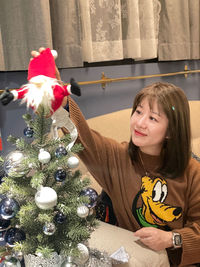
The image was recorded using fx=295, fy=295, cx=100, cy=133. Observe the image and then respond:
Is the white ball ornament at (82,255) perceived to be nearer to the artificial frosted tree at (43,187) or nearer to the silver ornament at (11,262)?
the artificial frosted tree at (43,187)

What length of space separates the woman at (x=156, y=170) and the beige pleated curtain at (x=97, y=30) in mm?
556

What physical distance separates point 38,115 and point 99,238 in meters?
0.45

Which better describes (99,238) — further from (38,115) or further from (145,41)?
(145,41)

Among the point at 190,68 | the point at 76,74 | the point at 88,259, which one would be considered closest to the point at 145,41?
the point at 76,74

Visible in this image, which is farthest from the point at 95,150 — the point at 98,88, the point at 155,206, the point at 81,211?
the point at 98,88

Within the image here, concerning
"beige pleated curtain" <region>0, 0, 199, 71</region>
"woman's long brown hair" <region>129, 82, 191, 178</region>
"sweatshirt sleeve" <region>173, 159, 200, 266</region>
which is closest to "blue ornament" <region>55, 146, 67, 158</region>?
"woman's long brown hair" <region>129, 82, 191, 178</region>

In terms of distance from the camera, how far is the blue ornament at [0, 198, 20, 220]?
2.08 feet

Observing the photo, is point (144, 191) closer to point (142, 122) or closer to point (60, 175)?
point (142, 122)

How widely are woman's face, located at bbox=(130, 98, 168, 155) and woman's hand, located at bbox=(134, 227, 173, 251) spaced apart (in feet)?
0.98

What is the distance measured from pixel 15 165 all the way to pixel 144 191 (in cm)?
60

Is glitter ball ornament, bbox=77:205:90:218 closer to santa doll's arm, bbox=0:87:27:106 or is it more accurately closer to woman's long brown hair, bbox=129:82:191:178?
santa doll's arm, bbox=0:87:27:106

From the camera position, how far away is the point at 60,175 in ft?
2.14

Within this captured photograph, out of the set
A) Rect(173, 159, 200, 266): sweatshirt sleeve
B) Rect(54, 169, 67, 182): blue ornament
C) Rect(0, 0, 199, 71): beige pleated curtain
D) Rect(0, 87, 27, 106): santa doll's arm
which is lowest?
Rect(173, 159, 200, 266): sweatshirt sleeve

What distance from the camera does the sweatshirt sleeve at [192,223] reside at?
100 centimetres
